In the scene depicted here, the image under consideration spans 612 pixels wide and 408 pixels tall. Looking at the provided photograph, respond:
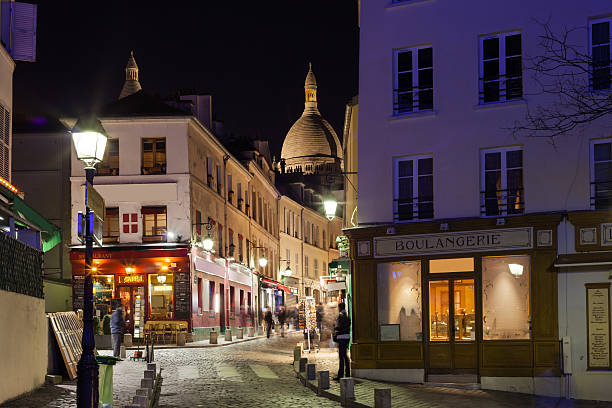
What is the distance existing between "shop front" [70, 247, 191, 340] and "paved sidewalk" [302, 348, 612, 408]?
20.6 metres

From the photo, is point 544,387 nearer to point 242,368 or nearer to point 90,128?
point 242,368

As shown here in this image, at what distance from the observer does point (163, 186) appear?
3997cm

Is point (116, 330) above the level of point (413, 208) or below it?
below

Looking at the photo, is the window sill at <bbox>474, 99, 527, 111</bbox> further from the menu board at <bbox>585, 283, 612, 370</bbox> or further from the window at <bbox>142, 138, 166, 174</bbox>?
the window at <bbox>142, 138, 166, 174</bbox>

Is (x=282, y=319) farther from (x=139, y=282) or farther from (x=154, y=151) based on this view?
(x=154, y=151)

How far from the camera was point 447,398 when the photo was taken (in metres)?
17.4

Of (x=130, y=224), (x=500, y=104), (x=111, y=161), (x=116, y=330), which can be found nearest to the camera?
(x=500, y=104)

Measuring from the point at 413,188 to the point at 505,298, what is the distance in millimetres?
3512

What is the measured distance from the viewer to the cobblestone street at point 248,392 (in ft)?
52.3

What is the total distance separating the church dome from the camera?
132375 mm

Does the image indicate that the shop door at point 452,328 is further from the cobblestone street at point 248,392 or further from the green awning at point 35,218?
the green awning at point 35,218

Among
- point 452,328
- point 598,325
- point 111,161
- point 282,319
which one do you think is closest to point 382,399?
point 452,328

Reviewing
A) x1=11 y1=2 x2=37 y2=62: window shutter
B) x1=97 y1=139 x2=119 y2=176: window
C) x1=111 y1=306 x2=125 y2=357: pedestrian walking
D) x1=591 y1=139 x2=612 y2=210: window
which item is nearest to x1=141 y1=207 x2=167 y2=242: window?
x1=97 y1=139 x2=119 y2=176: window

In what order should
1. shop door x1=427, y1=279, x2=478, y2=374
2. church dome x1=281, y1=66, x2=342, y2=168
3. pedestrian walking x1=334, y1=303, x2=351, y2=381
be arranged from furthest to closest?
church dome x1=281, y1=66, x2=342, y2=168 < shop door x1=427, y1=279, x2=478, y2=374 < pedestrian walking x1=334, y1=303, x2=351, y2=381
